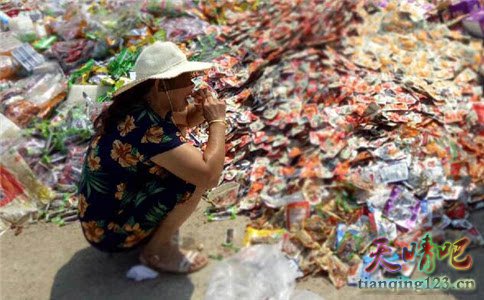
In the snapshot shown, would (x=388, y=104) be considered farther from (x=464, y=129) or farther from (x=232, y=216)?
(x=232, y=216)

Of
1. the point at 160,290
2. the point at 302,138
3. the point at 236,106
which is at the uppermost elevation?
the point at 236,106

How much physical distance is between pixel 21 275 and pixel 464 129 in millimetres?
3000

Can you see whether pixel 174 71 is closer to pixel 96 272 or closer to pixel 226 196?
pixel 226 196

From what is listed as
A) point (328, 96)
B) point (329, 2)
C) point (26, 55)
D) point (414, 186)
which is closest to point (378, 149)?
point (414, 186)

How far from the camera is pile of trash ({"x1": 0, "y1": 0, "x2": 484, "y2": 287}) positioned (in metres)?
3.02

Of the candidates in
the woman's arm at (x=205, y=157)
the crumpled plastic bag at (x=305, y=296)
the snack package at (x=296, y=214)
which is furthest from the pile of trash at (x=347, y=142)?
the woman's arm at (x=205, y=157)

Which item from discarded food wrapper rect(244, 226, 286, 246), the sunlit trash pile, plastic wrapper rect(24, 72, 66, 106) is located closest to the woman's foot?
discarded food wrapper rect(244, 226, 286, 246)

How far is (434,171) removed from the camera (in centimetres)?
323

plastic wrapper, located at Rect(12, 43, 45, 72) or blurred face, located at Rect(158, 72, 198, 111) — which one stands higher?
blurred face, located at Rect(158, 72, 198, 111)

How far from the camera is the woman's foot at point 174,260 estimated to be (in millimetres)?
2814

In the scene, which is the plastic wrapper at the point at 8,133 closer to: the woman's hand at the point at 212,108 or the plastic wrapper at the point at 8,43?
the plastic wrapper at the point at 8,43

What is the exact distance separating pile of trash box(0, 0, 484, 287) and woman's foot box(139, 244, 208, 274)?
1.07 feet

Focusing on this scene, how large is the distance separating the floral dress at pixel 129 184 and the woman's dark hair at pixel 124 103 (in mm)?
A: 35

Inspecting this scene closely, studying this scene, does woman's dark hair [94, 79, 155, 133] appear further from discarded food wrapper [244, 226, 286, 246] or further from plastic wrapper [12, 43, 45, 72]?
plastic wrapper [12, 43, 45, 72]
